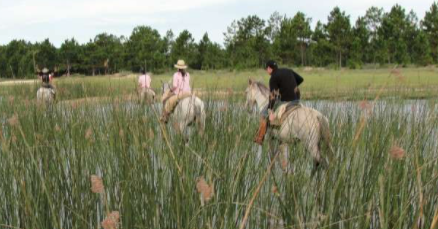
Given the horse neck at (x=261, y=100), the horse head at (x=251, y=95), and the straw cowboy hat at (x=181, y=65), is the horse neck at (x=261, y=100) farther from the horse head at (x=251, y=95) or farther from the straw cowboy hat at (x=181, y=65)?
the straw cowboy hat at (x=181, y=65)

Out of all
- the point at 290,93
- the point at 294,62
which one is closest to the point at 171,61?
the point at 294,62

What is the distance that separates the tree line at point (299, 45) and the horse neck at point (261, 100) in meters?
27.0

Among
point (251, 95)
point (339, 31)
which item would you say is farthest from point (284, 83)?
point (339, 31)

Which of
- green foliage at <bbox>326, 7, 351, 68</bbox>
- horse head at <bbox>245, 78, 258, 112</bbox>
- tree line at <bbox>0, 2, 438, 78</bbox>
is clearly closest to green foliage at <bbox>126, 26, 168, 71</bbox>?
tree line at <bbox>0, 2, 438, 78</bbox>

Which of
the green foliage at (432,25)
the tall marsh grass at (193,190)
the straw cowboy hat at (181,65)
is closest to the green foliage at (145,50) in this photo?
the green foliage at (432,25)

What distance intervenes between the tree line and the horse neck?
27041 mm

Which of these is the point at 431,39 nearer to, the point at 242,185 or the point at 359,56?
the point at 359,56

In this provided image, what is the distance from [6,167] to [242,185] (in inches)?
57.6

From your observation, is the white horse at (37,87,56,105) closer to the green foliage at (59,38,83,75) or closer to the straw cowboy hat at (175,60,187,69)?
the straw cowboy hat at (175,60,187,69)

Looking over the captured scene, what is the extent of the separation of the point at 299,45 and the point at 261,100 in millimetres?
35581

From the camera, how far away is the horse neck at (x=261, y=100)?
5973 millimetres

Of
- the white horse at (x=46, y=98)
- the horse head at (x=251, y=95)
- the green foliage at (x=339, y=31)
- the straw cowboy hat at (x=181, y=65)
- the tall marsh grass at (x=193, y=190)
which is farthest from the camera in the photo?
the green foliage at (x=339, y=31)

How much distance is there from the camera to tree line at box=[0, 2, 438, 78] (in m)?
35.4

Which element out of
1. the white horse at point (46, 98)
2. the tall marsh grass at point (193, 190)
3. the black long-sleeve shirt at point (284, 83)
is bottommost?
the tall marsh grass at point (193, 190)
